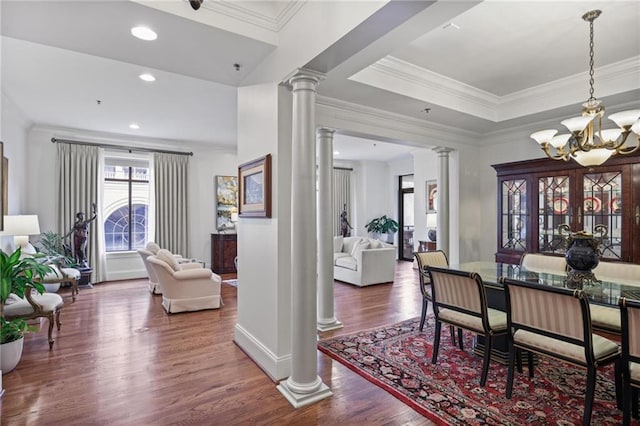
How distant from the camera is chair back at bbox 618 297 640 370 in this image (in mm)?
1822

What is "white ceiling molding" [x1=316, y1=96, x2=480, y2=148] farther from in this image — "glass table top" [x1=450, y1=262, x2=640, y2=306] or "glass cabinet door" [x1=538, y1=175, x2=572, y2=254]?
"glass table top" [x1=450, y1=262, x2=640, y2=306]

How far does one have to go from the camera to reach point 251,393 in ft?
8.49

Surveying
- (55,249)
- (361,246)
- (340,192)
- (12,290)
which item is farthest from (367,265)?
(55,249)

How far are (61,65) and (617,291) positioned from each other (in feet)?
18.2

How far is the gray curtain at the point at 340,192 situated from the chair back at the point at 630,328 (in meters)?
8.12

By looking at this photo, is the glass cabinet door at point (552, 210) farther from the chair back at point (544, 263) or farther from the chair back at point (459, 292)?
the chair back at point (459, 292)

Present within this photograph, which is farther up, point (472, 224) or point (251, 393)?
point (472, 224)

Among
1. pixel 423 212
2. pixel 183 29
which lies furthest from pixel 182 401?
pixel 423 212

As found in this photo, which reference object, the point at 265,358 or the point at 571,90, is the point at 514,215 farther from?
the point at 265,358

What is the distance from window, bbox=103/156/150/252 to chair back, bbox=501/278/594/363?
7.21m

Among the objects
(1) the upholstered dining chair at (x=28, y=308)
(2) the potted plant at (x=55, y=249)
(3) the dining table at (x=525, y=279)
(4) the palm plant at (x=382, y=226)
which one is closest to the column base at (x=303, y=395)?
(3) the dining table at (x=525, y=279)

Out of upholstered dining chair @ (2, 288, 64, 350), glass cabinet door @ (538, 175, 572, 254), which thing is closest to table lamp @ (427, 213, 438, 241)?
glass cabinet door @ (538, 175, 572, 254)

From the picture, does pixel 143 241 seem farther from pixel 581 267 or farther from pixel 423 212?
pixel 581 267

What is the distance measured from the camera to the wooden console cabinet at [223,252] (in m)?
7.78
